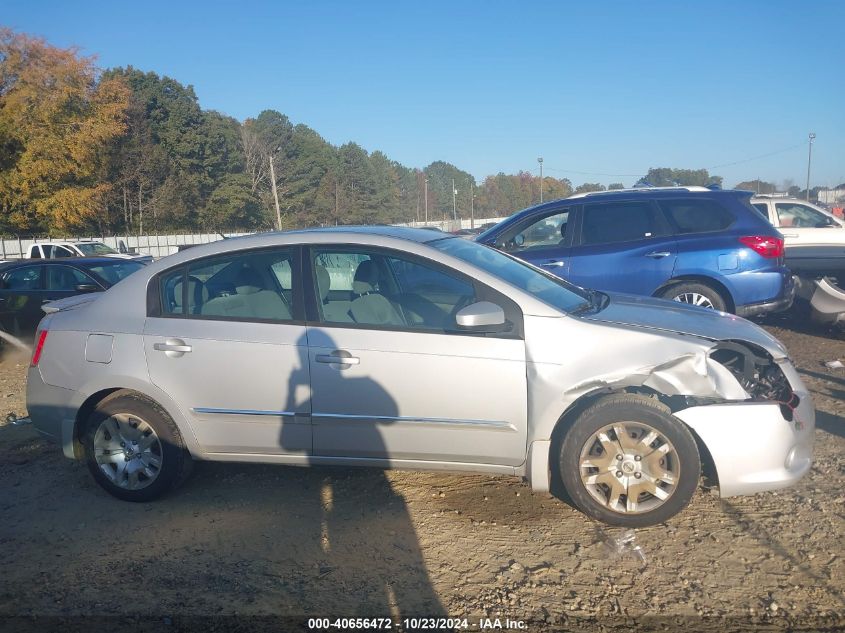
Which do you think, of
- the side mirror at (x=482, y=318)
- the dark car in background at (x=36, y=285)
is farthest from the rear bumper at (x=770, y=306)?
the dark car in background at (x=36, y=285)

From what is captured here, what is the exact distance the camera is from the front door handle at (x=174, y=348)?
161 inches

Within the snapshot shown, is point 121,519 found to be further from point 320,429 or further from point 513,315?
point 513,315

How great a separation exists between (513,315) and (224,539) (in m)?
2.08

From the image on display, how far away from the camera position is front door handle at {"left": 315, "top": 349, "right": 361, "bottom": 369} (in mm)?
Result: 3848

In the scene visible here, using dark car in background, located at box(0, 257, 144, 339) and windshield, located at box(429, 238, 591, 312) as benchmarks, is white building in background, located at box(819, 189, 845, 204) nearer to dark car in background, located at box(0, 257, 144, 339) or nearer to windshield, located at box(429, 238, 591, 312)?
dark car in background, located at box(0, 257, 144, 339)

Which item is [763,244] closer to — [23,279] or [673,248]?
[673,248]

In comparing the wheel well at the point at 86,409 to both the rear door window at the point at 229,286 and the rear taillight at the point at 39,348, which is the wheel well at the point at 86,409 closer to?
the rear taillight at the point at 39,348

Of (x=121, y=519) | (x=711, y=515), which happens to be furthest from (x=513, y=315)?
(x=121, y=519)

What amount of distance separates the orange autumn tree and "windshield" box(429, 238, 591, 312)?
1478 inches

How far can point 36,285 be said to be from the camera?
30.8 feet

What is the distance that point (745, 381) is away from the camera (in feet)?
13.2

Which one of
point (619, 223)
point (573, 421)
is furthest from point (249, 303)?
point (619, 223)

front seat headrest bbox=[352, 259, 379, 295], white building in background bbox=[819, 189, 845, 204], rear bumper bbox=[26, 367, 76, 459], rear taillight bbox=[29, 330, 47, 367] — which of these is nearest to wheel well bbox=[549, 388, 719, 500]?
front seat headrest bbox=[352, 259, 379, 295]

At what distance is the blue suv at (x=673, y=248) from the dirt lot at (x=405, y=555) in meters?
3.02
